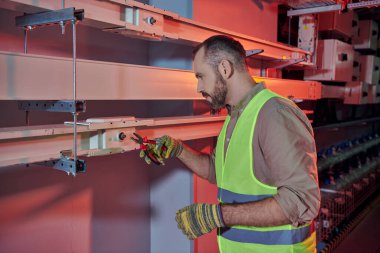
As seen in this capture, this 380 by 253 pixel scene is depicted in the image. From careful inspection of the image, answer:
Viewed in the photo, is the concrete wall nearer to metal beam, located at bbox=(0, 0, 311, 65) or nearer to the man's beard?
metal beam, located at bbox=(0, 0, 311, 65)

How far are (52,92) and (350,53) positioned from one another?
3.57 meters

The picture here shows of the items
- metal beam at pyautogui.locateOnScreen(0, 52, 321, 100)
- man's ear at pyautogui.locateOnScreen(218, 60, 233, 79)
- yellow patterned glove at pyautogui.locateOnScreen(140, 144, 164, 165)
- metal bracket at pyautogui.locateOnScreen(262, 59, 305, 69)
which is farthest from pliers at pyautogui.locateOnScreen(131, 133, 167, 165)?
metal bracket at pyautogui.locateOnScreen(262, 59, 305, 69)

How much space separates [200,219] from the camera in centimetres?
138

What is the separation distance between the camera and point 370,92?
4.95 meters

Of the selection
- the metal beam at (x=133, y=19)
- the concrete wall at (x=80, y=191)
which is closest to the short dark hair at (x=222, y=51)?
the metal beam at (x=133, y=19)

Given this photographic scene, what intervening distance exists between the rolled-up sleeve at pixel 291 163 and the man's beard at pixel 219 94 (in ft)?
0.90

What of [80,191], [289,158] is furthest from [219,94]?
[80,191]

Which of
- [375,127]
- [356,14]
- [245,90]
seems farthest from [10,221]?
[375,127]

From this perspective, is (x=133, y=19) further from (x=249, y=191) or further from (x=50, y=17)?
(x=249, y=191)

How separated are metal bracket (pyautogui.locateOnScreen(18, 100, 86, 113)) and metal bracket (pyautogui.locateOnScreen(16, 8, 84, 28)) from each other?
26 centimetres

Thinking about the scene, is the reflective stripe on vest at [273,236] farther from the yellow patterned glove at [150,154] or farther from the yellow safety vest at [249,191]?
the yellow patterned glove at [150,154]

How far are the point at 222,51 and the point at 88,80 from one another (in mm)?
571

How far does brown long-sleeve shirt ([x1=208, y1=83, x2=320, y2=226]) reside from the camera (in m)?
1.32

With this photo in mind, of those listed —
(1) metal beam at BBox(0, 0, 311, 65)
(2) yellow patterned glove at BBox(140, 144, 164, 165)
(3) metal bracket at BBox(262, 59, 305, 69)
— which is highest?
(1) metal beam at BBox(0, 0, 311, 65)
